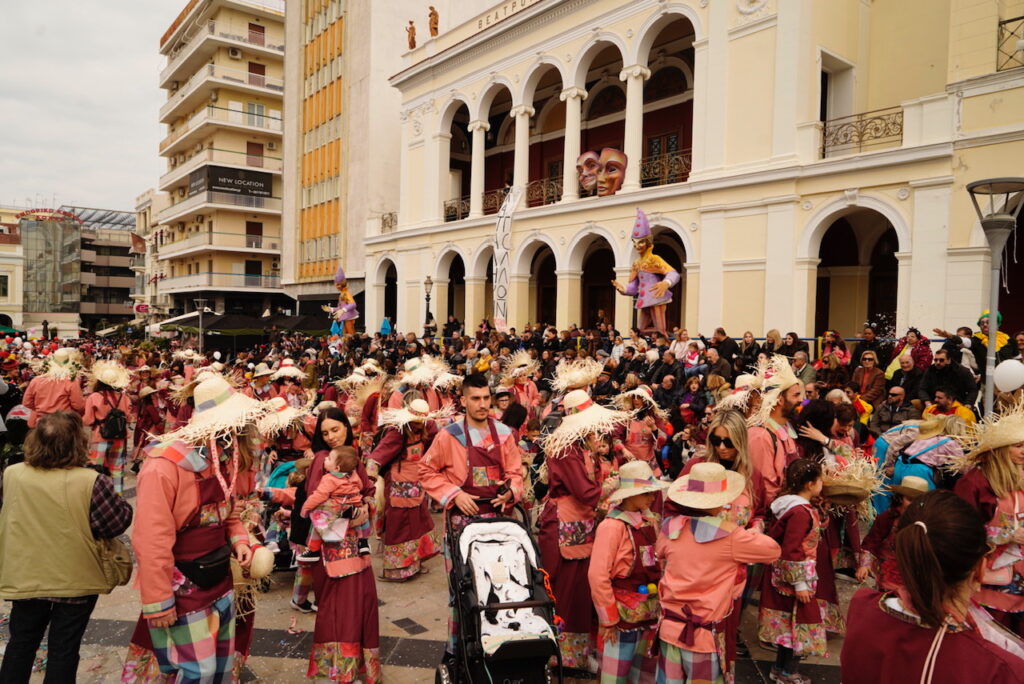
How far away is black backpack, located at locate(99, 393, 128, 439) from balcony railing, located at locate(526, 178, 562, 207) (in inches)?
647

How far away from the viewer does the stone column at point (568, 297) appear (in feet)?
68.4

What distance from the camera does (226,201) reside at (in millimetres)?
42781

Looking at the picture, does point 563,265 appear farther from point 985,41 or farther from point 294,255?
point 294,255

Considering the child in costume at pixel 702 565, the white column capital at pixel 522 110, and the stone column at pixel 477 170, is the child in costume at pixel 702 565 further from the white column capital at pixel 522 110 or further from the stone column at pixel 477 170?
the stone column at pixel 477 170

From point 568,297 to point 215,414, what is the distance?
17.9m

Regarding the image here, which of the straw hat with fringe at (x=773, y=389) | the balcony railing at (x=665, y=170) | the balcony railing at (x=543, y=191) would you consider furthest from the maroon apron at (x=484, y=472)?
the balcony railing at (x=543, y=191)

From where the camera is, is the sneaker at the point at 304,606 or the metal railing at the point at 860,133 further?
the metal railing at the point at 860,133

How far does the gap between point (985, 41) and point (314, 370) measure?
554 inches

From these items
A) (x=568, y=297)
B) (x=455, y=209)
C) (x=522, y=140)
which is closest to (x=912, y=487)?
(x=568, y=297)

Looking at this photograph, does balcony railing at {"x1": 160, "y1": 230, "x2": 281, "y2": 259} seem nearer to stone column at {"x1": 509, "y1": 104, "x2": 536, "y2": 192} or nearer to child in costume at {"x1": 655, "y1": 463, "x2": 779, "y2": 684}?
stone column at {"x1": 509, "y1": 104, "x2": 536, "y2": 192}

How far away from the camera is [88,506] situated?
11.3ft

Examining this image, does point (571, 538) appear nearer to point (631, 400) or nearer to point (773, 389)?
point (773, 389)

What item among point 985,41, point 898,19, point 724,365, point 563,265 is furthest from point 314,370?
point 898,19

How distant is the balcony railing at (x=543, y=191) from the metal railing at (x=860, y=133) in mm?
9413
